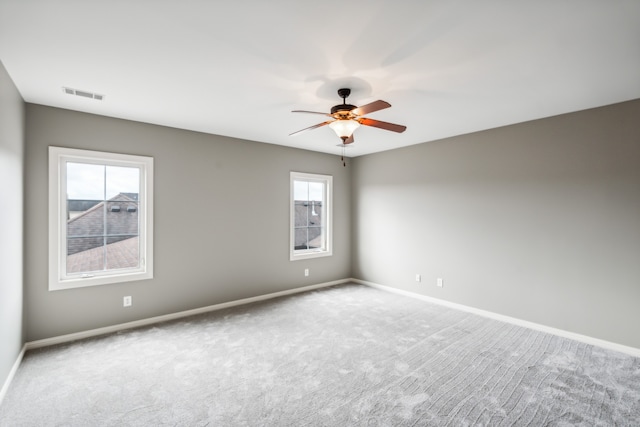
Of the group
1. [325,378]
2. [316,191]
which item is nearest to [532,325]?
[325,378]

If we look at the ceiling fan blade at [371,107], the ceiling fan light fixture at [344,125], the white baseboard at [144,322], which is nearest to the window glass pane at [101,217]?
the white baseboard at [144,322]

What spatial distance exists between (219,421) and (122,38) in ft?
8.49

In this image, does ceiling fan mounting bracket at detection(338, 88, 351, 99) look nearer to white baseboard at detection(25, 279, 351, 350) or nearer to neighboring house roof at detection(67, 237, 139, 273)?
neighboring house roof at detection(67, 237, 139, 273)

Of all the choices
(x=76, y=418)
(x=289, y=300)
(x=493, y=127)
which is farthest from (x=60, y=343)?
(x=493, y=127)

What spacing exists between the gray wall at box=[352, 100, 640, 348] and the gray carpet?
50cm

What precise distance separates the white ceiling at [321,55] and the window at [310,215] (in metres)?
2.14

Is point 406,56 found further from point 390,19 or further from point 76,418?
point 76,418

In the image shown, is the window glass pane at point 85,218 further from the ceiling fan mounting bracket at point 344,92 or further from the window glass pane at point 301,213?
the ceiling fan mounting bracket at point 344,92

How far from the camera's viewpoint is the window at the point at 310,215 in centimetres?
537

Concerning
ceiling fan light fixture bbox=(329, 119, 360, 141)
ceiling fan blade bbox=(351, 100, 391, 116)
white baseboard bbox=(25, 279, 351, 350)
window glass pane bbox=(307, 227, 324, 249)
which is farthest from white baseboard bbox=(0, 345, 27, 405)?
window glass pane bbox=(307, 227, 324, 249)

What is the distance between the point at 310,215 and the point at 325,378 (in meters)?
3.37

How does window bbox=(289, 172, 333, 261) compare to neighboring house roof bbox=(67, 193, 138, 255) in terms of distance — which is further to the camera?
window bbox=(289, 172, 333, 261)

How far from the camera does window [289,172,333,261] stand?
537 cm

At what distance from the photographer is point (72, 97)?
3006 millimetres
